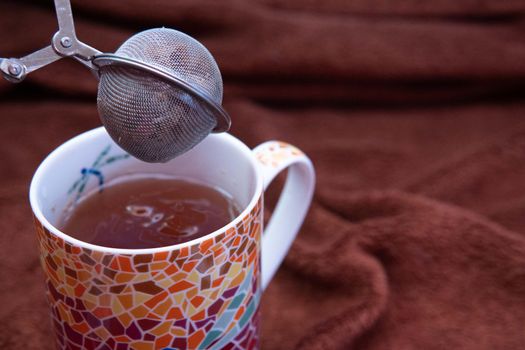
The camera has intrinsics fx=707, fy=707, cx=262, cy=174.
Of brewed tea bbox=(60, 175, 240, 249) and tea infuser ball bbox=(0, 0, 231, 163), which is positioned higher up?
tea infuser ball bbox=(0, 0, 231, 163)

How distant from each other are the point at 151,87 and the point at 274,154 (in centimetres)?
14

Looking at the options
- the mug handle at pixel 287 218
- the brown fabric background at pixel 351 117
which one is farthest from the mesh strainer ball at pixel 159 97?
the brown fabric background at pixel 351 117

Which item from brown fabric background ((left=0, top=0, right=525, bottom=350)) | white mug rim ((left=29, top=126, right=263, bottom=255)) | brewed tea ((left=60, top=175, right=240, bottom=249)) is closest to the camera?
white mug rim ((left=29, top=126, right=263, bottom=255))

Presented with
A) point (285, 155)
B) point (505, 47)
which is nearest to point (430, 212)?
point (285, 155)

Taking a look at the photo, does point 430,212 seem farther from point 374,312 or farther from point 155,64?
point 155,64

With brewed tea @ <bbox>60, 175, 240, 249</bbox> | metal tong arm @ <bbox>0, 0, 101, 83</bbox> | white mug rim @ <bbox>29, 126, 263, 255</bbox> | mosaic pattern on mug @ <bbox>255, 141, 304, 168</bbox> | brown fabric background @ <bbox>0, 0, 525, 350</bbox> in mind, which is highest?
metal tong arm @ <bbox>0, 0, 101, 83</bbox>

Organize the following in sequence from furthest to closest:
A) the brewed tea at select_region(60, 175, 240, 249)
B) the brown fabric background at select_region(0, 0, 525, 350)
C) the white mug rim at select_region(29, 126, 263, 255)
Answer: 1. the brown fabric background at select_region(0, 0, 525, 350)
2. the brewed tea at select_region(60, 175, 240, 249)
3. the white mug rim at select_region(29, 126, 263, 255)

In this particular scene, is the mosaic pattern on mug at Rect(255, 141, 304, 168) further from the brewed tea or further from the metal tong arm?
the metal tong arm

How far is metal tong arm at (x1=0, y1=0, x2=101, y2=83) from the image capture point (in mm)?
511

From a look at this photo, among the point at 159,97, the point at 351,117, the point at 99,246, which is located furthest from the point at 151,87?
the point at 351,117

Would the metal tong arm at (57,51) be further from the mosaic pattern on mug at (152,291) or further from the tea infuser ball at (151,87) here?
the mosaic pattern on mug at (152,291)

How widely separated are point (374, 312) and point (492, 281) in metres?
0.13

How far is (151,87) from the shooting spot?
54cm

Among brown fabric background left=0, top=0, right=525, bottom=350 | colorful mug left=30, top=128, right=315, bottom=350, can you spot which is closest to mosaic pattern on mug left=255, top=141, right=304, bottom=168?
colorful mug left=30, top=128, right=315, bottom=350
